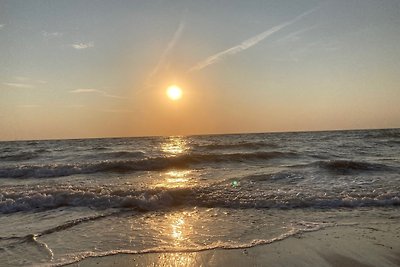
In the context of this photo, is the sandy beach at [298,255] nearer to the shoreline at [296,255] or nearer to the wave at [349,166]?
the shoreline at [296,255]

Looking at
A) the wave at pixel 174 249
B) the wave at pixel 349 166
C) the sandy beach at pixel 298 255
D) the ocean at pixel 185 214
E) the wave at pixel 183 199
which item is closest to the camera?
the sandy beach at pixel 298 255

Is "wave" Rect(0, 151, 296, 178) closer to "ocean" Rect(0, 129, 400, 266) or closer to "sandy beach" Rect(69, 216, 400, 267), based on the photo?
"ocean" Rect(0, 129, 400, 266)

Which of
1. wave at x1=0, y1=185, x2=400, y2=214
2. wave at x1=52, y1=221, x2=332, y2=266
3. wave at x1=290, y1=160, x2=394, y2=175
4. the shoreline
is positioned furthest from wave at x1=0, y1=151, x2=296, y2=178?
the shoreline

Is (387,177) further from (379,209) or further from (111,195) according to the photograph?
(111,195)

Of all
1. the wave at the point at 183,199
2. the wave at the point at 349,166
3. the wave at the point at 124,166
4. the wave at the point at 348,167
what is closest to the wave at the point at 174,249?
the wave at the point at 183,199

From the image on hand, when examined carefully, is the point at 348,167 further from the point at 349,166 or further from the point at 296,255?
the point at 296,255

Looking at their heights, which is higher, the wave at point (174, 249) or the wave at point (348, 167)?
the wave at point (348, 167)

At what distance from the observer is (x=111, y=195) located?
10703mm

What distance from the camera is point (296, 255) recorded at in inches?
217

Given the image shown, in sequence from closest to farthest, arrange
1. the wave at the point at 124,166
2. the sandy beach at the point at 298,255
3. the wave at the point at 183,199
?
the sandy beach at the point at 298,255 < the wave at the point at 183,199 < the wave at the point at 124,166

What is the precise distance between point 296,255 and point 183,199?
5.51m

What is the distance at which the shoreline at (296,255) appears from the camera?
5.23 m

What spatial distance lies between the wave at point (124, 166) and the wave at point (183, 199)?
8038mm

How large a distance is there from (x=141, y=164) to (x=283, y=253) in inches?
654
